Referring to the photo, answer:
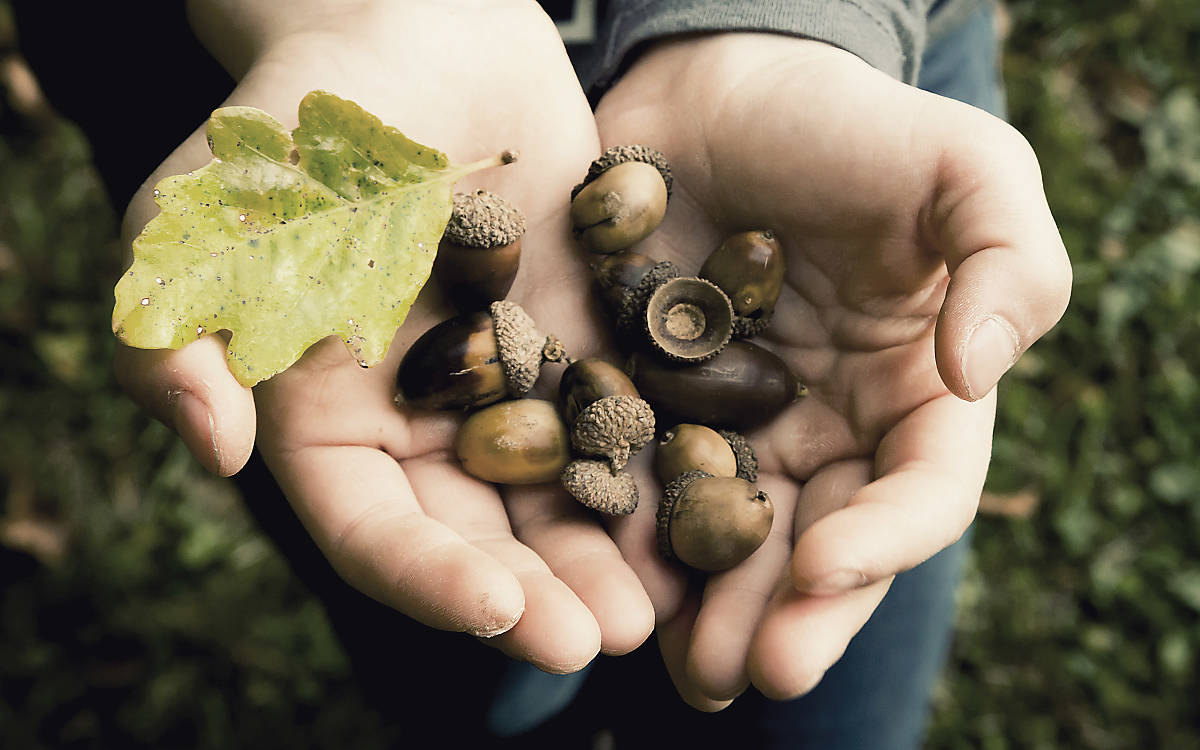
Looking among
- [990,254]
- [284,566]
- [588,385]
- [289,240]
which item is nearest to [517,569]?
[588,385]

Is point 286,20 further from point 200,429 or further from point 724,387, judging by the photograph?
point 724,387

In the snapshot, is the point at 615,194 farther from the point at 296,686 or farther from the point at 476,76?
the point at 296,686

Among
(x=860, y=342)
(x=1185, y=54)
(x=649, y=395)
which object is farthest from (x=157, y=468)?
(x=1185, y=54)

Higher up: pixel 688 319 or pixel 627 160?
pixel 627 160

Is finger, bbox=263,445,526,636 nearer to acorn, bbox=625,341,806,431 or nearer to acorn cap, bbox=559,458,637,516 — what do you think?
acorn cap, bbox=559,458,637,516

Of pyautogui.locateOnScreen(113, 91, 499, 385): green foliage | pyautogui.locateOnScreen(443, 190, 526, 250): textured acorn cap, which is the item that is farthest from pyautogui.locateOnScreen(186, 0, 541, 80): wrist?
pyautogui.locateOnScreen(443, 190, 526, 250): textured acorn cap

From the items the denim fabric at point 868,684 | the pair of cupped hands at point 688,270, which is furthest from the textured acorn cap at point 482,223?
the denim fabric at point 868,684
